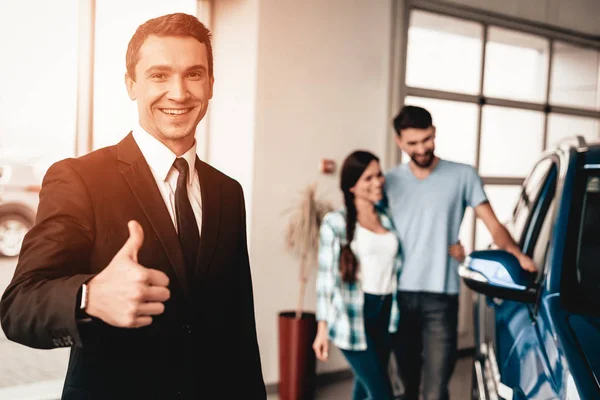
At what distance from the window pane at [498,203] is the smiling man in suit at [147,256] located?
4566 mm

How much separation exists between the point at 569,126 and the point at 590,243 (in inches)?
184

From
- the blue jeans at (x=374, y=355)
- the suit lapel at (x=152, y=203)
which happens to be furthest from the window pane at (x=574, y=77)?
the suit lapel at (x=152, y=203)

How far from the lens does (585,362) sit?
128cm

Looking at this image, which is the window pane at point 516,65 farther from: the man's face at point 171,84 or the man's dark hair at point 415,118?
the man's face at point 171,84

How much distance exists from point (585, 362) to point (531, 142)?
4.63 m

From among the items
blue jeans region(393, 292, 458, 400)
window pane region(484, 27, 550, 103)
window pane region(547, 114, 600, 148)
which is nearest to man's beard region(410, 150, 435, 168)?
blue jeans region(393, 292, 458, 400)

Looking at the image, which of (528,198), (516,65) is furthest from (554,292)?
(516,65)

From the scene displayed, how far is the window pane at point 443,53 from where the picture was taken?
453cm

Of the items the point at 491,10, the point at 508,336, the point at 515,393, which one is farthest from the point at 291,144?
the point at 491,10

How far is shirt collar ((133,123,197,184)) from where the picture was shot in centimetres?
86

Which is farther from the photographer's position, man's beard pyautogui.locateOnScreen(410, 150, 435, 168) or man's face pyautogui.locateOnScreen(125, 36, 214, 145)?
man's beard pyautogui.locateOnScreen(410, 150, 435, 168)

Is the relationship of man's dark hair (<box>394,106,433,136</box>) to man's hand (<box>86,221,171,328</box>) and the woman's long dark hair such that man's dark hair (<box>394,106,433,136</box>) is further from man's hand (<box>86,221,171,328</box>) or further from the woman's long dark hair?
man's hand (<box>86,221,171,328</box>)

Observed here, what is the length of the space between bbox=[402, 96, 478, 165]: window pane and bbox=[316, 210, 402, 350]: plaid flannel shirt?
2.30 meters

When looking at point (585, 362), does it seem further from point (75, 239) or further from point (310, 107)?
point (310, 107)
